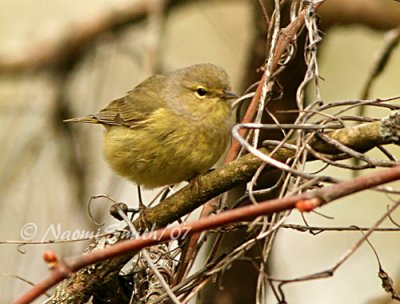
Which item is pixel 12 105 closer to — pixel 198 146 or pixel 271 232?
pixel 198 146

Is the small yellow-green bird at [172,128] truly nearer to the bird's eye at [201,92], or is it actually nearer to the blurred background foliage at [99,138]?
the bird's eye at [201,92]

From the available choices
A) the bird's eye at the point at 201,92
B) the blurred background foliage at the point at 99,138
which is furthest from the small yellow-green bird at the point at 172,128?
the blurred background foliage at the point at 99,138

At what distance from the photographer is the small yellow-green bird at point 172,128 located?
3.43 metres

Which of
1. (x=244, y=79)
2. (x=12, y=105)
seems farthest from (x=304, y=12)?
(x=12, y=105)

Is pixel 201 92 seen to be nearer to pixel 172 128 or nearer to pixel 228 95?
pixel 228 95

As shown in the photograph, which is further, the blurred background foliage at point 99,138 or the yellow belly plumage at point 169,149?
the blurred background foliage at point 99,138

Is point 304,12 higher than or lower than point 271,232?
higher

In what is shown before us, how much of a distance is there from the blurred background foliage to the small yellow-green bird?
453 millimetres

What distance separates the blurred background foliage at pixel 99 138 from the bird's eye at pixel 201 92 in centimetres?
68

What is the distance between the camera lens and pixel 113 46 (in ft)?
18.1

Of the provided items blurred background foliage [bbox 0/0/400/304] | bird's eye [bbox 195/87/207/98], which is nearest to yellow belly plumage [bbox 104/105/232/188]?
bird's eye [bbox 195/87/207/98]

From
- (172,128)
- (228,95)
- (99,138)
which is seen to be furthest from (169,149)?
(99,138)

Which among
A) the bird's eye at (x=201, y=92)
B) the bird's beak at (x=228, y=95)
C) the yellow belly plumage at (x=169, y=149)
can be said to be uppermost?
the bird's eye at (x=201, y=92)

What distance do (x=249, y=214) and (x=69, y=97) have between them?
13.1 ft
